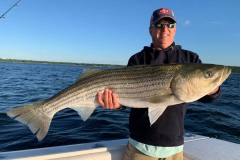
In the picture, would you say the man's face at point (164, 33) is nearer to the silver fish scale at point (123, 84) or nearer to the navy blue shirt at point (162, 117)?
the navy blue shirt at point (162, 117)

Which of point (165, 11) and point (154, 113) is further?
point (165, 11)

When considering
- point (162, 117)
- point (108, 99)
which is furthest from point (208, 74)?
point (108, 99)

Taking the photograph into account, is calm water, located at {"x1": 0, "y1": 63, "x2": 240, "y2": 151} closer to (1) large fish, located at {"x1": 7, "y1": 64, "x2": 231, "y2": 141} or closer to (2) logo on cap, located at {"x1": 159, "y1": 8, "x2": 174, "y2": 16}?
(1) large fish, located at {"x1": 7, "y1": 64, "x2": 231, "y2": 141}

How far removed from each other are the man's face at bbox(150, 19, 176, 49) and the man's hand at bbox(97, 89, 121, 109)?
947 millimetres

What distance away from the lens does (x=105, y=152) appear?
18.0 ft

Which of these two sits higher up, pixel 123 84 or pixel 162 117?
pixel 123 84

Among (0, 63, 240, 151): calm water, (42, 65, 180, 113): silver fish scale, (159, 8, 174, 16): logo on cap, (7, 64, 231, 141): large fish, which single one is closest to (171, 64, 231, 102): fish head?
(7, 64, 231, 141): large fish

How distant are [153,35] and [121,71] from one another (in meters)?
0.73

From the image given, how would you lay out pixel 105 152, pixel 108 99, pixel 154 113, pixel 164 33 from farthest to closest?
pixel 105 152, pixel 164 33, pixel 108 99, pixel 154 113

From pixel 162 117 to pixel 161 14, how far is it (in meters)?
1.39

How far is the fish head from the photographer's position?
4.10m

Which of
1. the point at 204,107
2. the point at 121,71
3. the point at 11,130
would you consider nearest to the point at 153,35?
the point at 121,71

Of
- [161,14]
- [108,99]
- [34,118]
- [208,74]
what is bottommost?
[34,118]

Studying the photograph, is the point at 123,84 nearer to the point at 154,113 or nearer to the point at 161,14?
the point at 154,113
